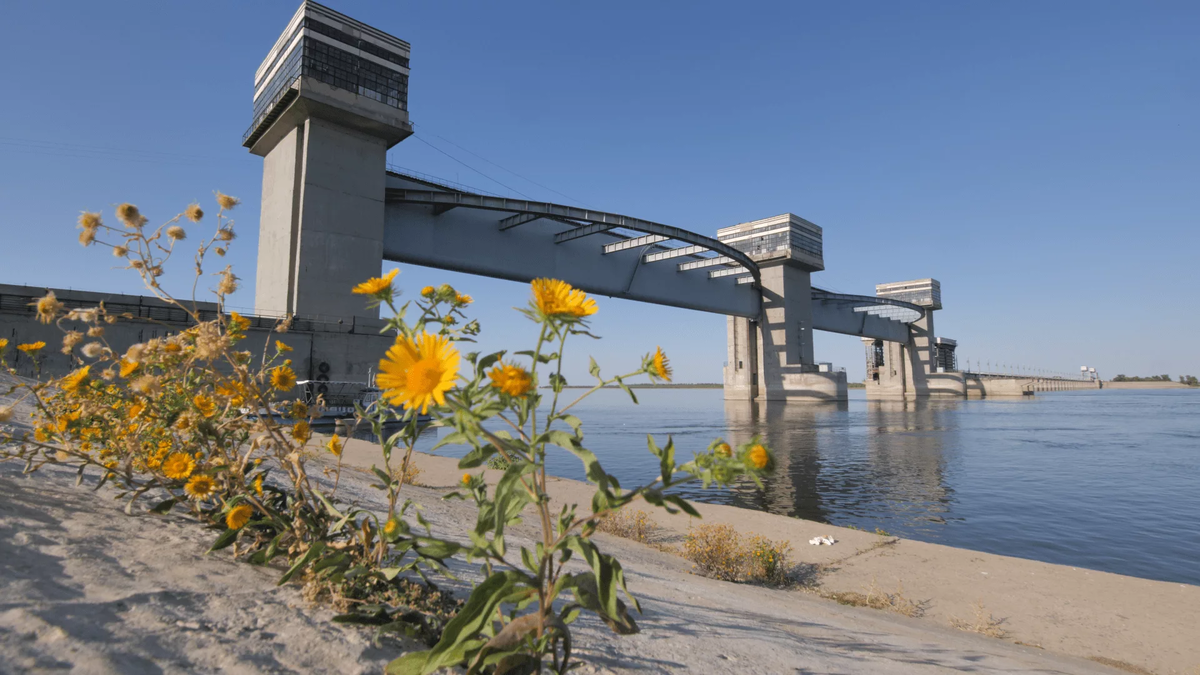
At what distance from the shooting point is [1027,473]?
15.6 metres

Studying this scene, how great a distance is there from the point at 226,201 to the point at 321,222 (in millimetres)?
24383

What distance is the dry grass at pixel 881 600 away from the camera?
4.42m

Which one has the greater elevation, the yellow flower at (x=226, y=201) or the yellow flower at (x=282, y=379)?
the yellow flower at (x=226, y=201)

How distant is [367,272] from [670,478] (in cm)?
2596

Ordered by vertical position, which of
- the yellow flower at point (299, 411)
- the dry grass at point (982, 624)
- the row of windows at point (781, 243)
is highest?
the row of windows at point (781, 243)

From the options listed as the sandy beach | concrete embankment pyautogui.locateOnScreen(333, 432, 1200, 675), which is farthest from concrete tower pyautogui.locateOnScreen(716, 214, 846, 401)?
the sandy beach

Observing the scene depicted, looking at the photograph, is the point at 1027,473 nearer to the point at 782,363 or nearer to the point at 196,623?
the point at 196,623

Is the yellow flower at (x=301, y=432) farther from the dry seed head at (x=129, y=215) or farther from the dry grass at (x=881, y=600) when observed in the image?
the dry grass at (x=881, y=600)

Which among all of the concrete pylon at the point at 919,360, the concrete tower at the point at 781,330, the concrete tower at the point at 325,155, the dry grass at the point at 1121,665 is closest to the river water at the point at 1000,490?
the dry grass at the point at 1121,665

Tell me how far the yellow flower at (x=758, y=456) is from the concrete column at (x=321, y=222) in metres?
24.7

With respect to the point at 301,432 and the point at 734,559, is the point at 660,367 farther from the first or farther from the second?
the point at 734,559

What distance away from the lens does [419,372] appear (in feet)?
4.04

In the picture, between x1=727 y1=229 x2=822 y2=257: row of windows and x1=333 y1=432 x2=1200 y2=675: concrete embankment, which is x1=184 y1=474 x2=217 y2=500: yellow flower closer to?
x1=333 y1=432 x2=1200 y2=675: concrete embankment

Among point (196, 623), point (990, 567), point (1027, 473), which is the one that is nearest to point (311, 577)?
point (196, 623)
